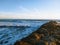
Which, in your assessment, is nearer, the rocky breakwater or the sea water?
the rocky breakwater

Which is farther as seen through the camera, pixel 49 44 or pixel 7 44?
pixel 7 44

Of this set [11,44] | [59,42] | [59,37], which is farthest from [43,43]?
[11,44]

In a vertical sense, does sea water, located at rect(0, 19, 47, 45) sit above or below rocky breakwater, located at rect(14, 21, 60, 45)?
below

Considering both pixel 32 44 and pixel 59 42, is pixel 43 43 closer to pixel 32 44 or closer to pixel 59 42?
pixel 32 44

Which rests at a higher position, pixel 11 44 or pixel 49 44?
pixel 49 44

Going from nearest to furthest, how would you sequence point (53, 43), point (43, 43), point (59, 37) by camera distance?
point (43, 43) → point (53, 43) → point (59, 37)

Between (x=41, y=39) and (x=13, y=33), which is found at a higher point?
(x=41, y=39)

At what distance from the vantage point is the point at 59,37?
1052 centimetres

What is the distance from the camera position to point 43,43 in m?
8.18

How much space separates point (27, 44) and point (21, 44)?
1.16ft

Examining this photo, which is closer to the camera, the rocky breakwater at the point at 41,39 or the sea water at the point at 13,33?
the rocky breakwater at the point at 41,39

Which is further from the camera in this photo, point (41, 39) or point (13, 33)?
point (13, 33)

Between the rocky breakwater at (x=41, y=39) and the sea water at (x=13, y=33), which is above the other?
the rocky breakwater at (x=41, y=39)

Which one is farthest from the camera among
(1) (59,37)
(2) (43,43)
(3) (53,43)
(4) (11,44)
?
(4) (11,44)
